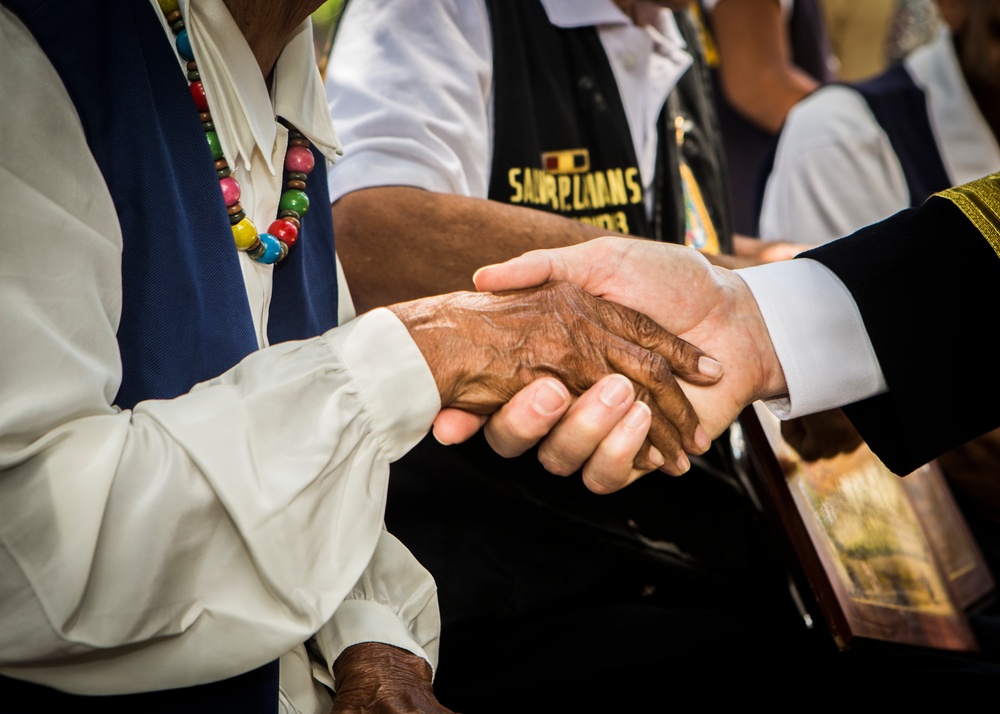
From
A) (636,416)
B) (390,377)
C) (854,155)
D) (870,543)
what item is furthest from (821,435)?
(854,155)

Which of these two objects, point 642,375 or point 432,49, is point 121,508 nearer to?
point 642,375

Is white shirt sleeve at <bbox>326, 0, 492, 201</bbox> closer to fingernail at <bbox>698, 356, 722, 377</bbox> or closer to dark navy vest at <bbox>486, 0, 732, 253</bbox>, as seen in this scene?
dark navy vest at <bbox>486, 0, 732, 253</bbox>

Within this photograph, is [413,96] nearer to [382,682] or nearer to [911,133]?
[382,682]

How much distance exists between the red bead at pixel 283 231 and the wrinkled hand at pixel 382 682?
396mm

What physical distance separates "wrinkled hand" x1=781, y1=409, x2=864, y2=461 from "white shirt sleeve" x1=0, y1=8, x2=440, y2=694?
0.62m

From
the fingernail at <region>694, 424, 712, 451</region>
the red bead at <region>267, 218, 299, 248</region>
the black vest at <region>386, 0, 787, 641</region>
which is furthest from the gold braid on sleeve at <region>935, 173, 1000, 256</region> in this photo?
the red bead at <region>267, 218, 299, 248</region>

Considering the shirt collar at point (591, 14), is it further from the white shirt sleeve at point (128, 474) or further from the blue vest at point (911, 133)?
the white shirt sleeve at point (128, 474)

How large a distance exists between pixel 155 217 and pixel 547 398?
15.3 inches

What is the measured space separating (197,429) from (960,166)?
5.88ft

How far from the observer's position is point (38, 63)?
2.41 ft

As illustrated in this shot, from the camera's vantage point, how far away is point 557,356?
966 millimetres

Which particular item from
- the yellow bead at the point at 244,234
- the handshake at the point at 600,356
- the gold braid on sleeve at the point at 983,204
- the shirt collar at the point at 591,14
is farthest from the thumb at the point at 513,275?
the shirt collar at the point at 591,14

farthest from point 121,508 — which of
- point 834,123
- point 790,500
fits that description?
point 834,123

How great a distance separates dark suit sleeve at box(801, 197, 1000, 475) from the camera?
106 centimetres
